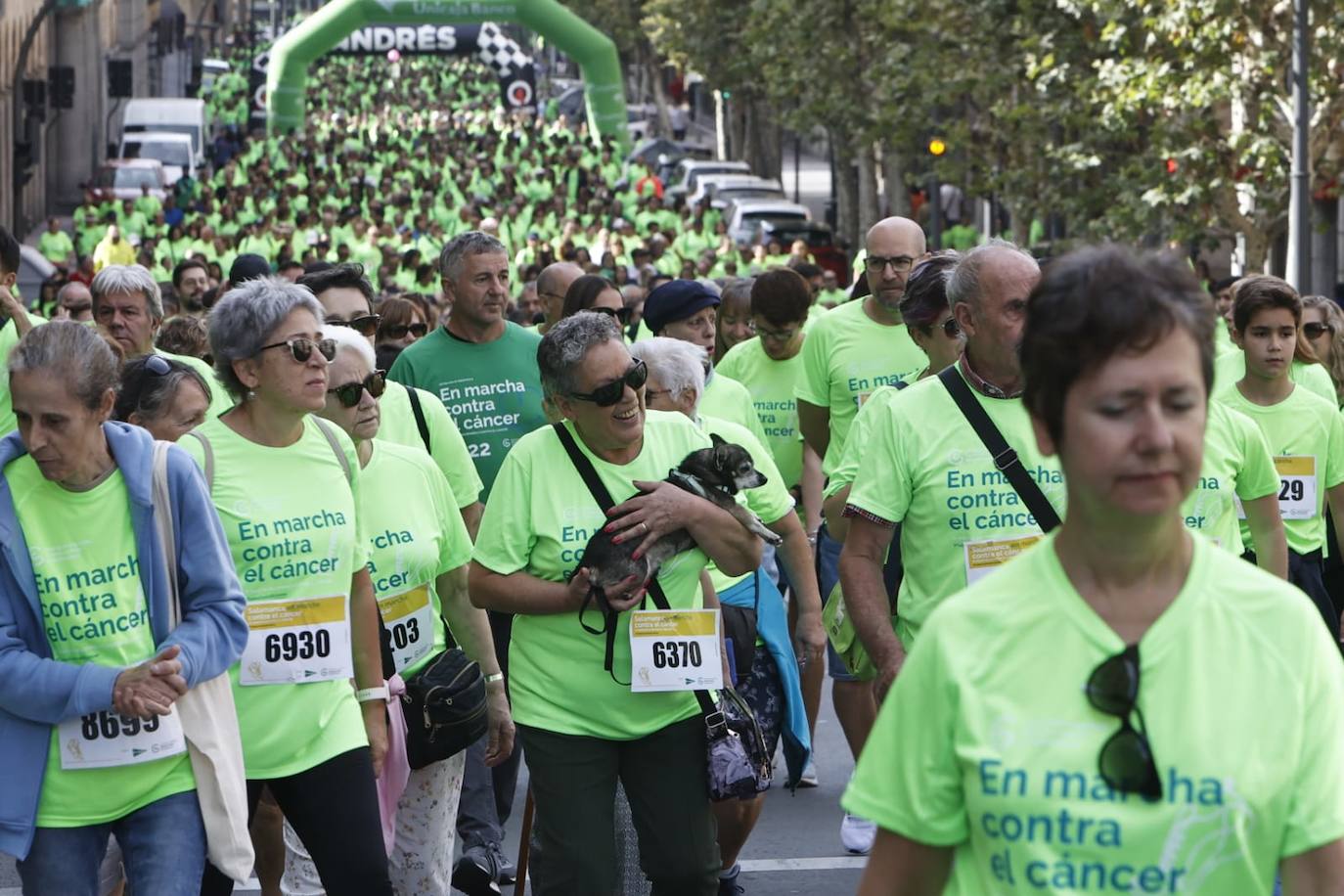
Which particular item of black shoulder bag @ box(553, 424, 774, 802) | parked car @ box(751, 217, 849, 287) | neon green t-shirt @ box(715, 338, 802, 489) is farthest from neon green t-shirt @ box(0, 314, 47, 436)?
parked car @ box(751, 217, 849, 287)

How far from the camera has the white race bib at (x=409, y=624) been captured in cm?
618

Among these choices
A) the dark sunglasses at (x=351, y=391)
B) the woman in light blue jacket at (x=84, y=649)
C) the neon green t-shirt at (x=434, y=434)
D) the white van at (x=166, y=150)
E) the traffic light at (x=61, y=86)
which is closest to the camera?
the woman in light blue jacket at (x=84, y=649)

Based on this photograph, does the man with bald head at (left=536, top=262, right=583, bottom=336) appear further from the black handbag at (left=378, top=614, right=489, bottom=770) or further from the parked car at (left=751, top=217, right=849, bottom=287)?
the parked car at (left=751, top=217, right=849, bottom=287)

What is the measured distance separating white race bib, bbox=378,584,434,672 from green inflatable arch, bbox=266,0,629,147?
45758 mm

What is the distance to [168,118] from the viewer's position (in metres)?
57.7

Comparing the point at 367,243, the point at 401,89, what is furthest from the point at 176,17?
the point at 367,243

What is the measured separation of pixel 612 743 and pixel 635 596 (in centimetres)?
35

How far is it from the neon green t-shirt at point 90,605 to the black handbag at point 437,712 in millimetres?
1212

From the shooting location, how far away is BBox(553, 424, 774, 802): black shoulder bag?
5.51 metres

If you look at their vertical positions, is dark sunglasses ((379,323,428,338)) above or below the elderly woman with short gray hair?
above

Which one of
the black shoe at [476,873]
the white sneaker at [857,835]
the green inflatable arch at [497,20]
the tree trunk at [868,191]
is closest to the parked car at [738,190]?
the tree trunk at [868,191]

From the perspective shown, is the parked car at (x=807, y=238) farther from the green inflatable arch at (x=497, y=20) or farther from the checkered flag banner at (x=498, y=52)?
the checkered flag banner at (x=498, y=52)

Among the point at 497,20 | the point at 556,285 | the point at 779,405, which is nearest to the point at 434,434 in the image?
the point at 779,405

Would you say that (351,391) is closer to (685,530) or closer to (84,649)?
(685,530)
